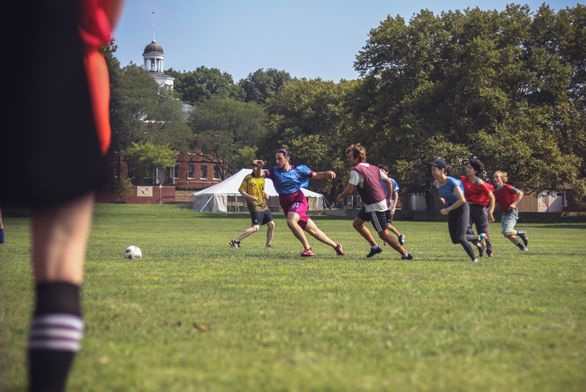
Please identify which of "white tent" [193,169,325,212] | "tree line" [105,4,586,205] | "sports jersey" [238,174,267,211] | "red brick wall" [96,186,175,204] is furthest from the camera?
"red brick wall" [96,186,175,204]

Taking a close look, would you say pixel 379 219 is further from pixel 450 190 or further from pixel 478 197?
pixel 478 197

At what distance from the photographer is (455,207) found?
14984 millimetres

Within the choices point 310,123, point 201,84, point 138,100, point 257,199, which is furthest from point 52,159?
point 201,84

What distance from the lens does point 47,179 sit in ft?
9.68

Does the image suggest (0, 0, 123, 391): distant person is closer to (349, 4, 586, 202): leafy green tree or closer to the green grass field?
the green grass field

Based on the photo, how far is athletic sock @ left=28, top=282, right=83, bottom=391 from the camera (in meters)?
3.04

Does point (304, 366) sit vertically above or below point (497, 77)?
below

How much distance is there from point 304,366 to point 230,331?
142 centimetres

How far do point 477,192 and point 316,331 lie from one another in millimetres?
12488

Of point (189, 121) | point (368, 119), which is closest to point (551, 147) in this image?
point (368, 119)

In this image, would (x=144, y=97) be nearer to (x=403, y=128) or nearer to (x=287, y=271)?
(x=403, y=128)

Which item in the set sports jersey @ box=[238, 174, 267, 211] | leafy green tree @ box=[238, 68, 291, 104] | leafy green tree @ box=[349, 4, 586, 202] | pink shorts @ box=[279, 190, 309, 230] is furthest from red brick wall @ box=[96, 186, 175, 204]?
pink shorts @ box=[279, 190, 309, 230]

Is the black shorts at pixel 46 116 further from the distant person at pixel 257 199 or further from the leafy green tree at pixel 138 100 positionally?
the leafy green tree at pixel 138 100

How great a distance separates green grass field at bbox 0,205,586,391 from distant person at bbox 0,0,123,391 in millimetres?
1019
